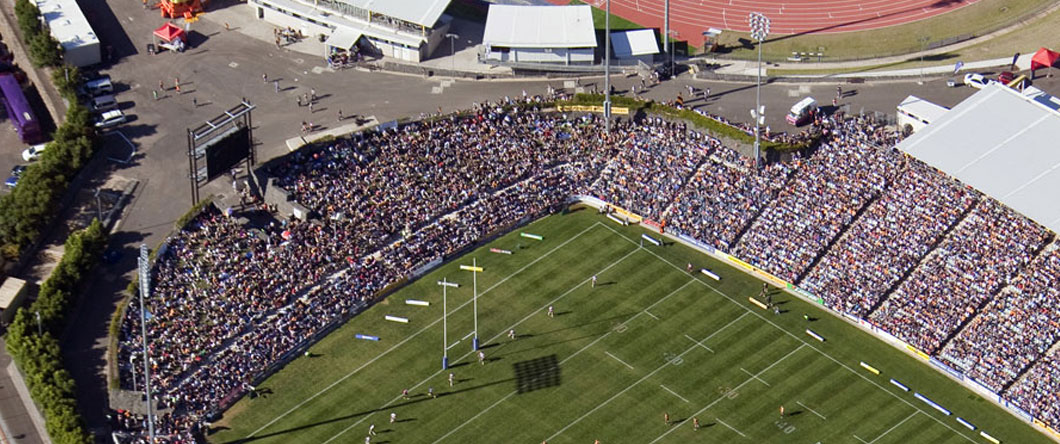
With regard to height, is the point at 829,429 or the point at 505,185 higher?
the point at 505,185

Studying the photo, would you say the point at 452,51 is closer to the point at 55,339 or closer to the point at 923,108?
the point at 923,108

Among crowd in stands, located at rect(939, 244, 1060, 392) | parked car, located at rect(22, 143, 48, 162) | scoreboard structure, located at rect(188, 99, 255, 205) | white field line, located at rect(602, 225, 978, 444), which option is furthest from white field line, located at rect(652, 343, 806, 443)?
parked car, located at rect(22, 143, 48, 162)

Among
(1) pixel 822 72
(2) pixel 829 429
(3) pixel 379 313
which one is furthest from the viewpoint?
(1) pixel 822 72

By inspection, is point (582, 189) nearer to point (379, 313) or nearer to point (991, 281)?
point (379, 313)

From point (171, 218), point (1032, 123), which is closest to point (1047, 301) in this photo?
point (1032, 123)

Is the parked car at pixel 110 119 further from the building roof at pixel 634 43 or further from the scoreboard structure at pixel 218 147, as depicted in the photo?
the building roof at pixel 634 43

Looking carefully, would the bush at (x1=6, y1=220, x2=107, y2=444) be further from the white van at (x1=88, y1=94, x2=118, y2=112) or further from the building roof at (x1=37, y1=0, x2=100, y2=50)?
the building roof at (x1=37, y1=0, x2=100, y2=50)
